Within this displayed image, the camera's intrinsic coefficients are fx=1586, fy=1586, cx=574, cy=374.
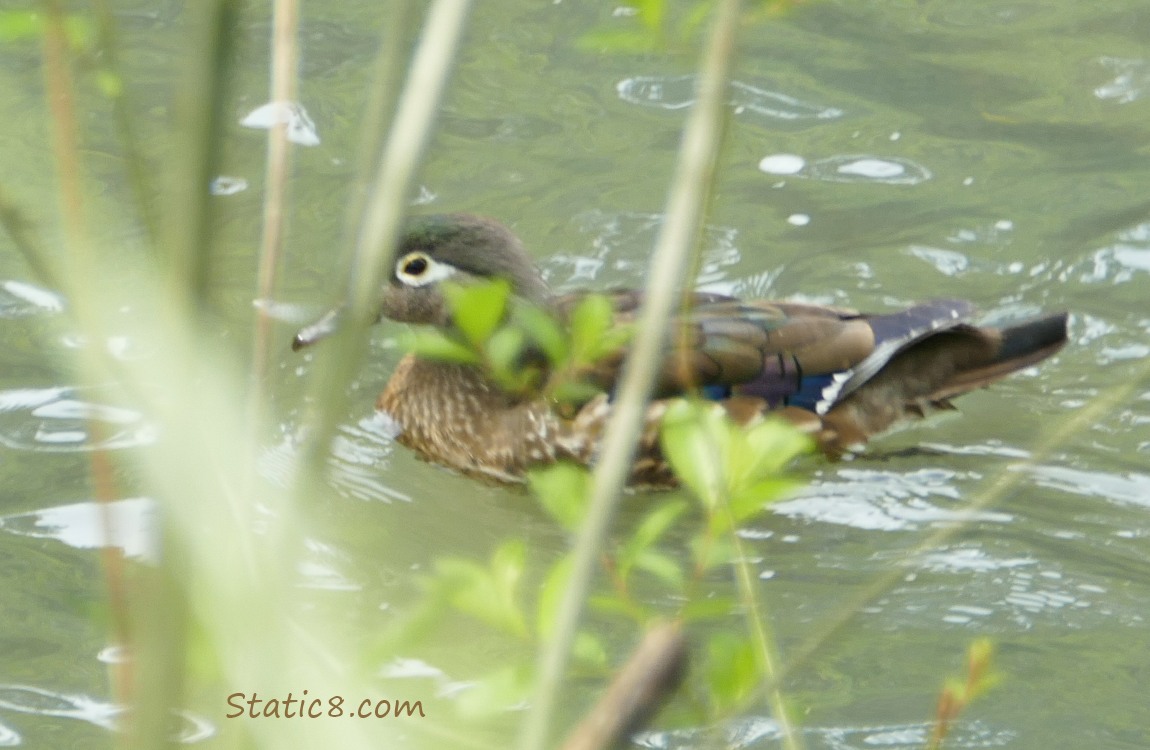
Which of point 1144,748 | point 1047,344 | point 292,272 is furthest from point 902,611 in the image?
point 292,272

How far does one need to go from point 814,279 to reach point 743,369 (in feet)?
2.94

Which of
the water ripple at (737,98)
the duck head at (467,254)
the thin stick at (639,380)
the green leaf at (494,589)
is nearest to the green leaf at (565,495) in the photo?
the green leaf at (494,589)

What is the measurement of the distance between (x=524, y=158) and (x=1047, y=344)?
2113 mm

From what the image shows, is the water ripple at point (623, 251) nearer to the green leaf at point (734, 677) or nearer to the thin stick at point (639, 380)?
the green leaf at point (734, 677)

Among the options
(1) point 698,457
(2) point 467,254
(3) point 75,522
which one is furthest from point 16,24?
(2) point 467,254

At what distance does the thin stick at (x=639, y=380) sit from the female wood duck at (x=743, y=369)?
3249 mm

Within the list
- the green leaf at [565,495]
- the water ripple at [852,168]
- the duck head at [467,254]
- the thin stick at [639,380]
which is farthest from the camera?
the water ripple at [852,168]

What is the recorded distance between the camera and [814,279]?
5.03 metres

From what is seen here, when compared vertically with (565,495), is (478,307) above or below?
above

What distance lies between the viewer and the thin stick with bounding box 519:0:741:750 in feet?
2.57

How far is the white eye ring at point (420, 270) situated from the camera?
14.5 ft

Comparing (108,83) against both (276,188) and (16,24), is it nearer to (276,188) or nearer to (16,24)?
(16,24)

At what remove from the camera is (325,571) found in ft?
12.6

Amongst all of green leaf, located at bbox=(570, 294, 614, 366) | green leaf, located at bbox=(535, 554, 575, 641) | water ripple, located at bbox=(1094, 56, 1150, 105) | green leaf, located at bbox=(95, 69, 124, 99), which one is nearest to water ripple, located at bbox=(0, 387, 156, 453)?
green leaf, located at bbox=(570, 294, 614, 366)
